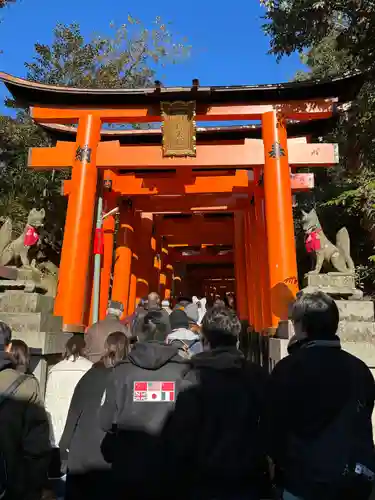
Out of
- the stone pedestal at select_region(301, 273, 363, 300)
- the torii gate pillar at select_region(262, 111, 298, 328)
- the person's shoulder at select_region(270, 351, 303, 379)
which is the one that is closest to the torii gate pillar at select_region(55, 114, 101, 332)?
the torii gate pillar at select_region(262, 111, 298, 328)

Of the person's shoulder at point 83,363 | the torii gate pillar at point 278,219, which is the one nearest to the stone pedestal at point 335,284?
the torii gate pillar at point 278,219

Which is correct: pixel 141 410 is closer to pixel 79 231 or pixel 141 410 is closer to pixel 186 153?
pixel 79 231

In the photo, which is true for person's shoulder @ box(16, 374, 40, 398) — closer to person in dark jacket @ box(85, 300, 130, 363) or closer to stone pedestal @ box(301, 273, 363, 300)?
person in dark jacket @ box(85, 300, 130, 363)

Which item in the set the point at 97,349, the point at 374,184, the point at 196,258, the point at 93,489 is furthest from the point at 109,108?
the point at 196,258

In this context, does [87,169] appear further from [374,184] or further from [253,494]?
[253,494]

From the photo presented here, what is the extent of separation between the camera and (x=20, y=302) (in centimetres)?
562

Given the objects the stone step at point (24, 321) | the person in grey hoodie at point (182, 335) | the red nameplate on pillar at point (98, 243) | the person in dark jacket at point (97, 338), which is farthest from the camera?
the red nameplate on pillar at point (98, 243)

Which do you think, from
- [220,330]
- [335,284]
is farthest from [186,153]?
[220,330]

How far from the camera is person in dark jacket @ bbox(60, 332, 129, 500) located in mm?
2469

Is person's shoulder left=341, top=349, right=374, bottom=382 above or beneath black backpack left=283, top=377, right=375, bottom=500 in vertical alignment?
above

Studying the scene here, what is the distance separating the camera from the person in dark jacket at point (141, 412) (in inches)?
84.1

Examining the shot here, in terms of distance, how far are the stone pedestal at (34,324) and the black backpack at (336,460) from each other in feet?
13.1

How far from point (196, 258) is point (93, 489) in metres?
19.7

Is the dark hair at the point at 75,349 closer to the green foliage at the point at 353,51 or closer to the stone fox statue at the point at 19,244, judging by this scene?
the stone fox statue at the point at 19,244
